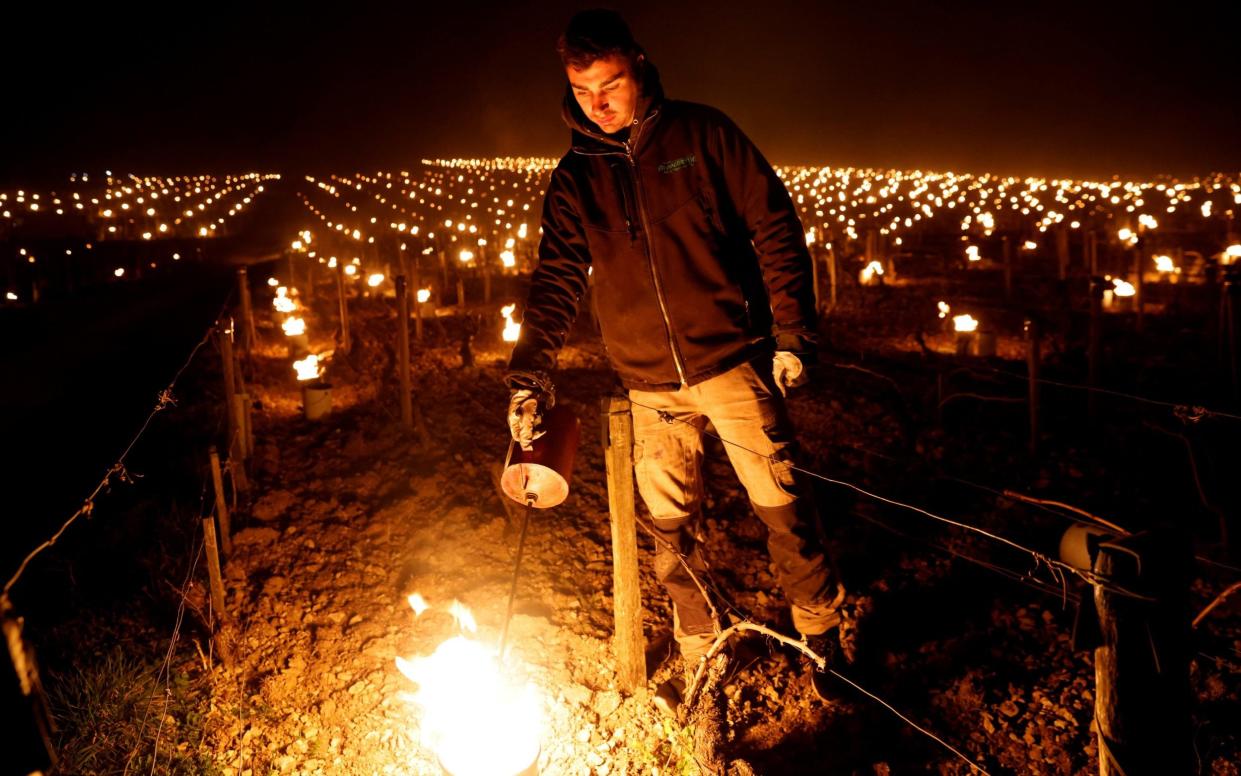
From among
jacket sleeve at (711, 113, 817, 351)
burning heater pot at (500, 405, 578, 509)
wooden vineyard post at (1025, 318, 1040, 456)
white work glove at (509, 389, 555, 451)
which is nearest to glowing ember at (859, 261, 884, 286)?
wooden vineyard post at (1025, 318, 1040, 456)

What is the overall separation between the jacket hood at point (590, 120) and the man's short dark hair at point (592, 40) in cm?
13

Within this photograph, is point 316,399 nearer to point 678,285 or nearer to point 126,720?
point 126,720

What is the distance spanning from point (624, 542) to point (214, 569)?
249 cm

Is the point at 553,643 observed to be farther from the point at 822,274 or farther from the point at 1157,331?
the point at 822,274

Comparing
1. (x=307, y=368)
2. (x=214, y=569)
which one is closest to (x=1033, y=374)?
(x=214, y=569)

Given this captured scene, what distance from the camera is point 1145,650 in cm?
168

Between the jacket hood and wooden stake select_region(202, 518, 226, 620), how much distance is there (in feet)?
9.04

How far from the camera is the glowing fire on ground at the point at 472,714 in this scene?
8.79ft

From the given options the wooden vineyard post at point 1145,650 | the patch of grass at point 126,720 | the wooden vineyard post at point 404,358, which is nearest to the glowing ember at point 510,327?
the wooden vineyard post at point 404,358

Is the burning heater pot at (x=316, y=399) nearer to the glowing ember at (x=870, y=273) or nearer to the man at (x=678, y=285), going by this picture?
the man at (x=678, y=285)

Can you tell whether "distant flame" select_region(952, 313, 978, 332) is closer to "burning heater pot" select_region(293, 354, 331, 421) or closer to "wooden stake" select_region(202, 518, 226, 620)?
"burning heater pot" select_region(293, 354, 331, 421)

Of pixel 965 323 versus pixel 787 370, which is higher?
pixel 787 370

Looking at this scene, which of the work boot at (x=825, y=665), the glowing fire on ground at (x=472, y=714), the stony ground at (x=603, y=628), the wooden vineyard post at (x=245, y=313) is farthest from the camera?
the wooden vineyard post at (x=245, y=313)

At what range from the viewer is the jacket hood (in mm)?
2877
